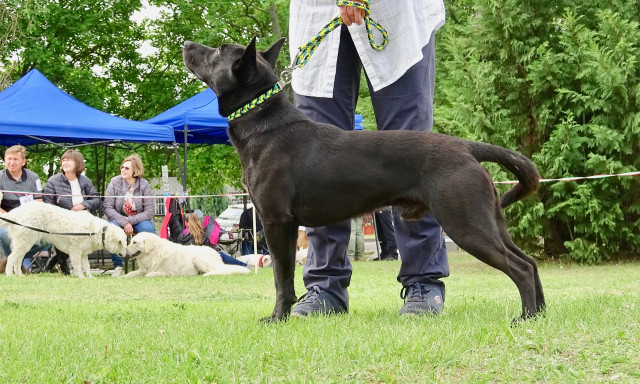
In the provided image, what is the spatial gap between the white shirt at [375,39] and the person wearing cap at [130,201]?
698 cm

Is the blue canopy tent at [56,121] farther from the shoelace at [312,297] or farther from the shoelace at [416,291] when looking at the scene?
the shoelace at [416,291]

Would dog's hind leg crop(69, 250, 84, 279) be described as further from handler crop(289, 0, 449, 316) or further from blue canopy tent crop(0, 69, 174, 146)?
handler crop(289, 0, 449, 316)

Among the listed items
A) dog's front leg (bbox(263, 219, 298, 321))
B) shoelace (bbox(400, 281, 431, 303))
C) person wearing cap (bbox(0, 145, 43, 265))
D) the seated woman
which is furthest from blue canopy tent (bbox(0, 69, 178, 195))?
dog's front leg (bbox(263, 219, 298, 321))

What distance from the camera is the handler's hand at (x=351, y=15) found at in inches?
146

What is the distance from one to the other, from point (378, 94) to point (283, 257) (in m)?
1.11

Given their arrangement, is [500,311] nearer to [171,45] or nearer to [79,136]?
[79,136]

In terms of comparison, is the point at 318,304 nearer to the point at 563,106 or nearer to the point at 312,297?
the point at 312,297

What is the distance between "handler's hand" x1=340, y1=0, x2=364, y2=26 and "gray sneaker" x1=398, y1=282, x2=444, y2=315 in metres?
1.42

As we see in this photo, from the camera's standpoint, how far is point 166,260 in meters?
9.97

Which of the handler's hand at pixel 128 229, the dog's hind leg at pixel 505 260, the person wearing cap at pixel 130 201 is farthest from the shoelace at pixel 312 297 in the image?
the handler's hand at pixel 128 229

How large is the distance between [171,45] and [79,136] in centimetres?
1613

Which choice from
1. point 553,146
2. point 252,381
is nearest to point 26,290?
point 252,381

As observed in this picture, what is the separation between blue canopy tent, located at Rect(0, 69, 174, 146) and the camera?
37.2 feet

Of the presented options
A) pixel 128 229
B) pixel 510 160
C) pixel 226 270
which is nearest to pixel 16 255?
pixel 128 229
